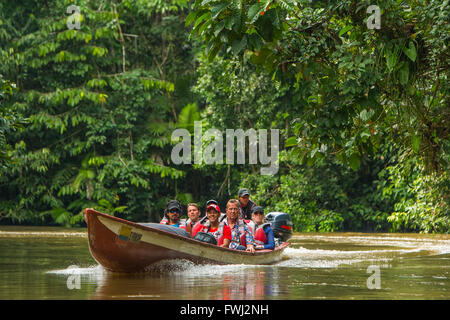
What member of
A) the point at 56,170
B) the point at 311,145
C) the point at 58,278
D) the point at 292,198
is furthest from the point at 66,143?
the point at 311,145

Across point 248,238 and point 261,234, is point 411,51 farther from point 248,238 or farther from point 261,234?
point 261,234

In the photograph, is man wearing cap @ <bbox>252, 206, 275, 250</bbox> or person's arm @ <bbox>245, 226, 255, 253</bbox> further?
man wearing cap @ <bbox>252, 206, 275, 250</bbox>

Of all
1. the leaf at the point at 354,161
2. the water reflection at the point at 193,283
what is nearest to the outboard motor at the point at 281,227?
the water reflection at the point at 193,283

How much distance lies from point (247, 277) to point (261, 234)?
7.24 ft

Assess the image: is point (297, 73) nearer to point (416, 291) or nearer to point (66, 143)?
point (416, 291)

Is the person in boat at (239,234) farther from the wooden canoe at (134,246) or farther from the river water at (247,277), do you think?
the wooden canoe at (134,246)

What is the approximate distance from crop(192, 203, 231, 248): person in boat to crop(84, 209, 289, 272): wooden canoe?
0.62 metres

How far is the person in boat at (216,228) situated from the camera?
10.8 meters

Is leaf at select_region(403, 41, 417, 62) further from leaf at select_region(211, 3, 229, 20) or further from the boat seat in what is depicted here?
the boat seat

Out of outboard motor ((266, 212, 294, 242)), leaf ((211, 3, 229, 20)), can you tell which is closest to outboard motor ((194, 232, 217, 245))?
outboard motor ((266, 212, 294, 242))

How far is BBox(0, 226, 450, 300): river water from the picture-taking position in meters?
7.77

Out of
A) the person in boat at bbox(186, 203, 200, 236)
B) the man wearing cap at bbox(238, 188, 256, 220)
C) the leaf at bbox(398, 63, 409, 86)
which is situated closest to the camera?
the leaf at bbox(398, 63, 409, 86)
